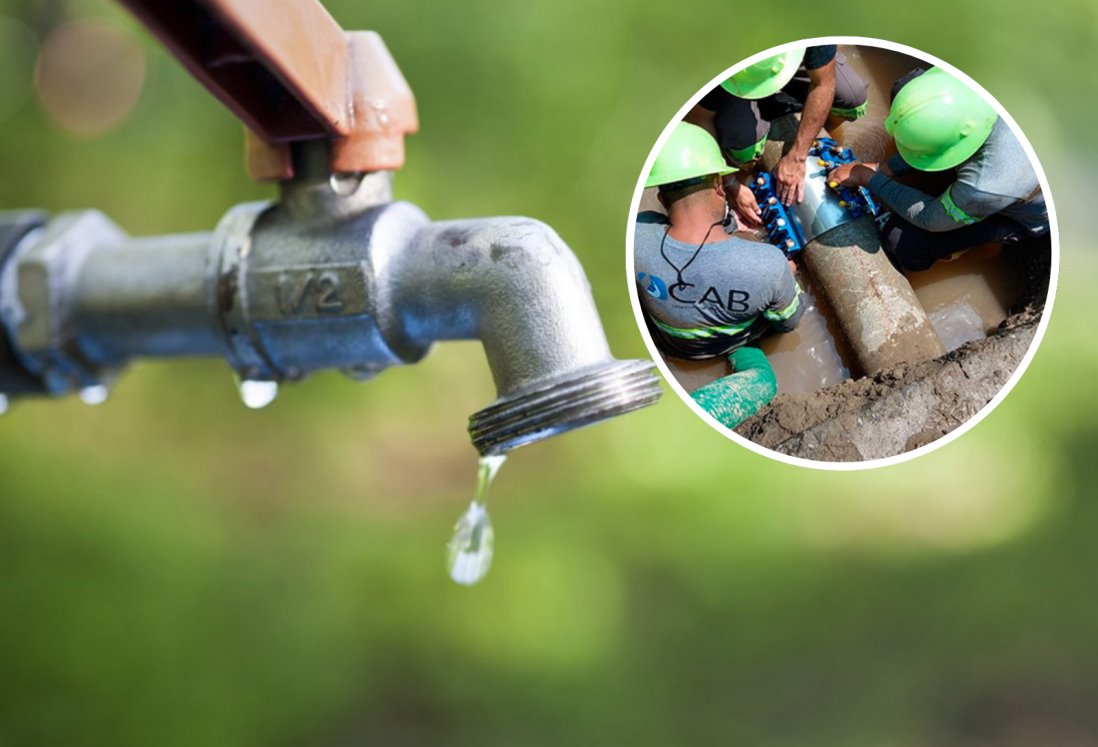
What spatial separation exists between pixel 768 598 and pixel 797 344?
870 millimetres

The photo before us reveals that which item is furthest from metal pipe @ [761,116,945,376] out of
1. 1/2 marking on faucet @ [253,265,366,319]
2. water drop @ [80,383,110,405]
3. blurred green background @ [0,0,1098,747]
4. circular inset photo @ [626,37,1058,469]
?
blurred green background @ [0,0,1098,747]

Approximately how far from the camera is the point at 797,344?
824 millimetres

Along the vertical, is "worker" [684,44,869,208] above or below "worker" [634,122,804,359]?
above

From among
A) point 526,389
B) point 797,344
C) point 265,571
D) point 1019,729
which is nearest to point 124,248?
point 526,389

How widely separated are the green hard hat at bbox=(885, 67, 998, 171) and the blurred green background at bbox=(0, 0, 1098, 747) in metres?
0.77

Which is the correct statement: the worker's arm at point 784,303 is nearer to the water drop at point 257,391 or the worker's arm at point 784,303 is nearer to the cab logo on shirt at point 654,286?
the cab logo on shirt at point 654,286

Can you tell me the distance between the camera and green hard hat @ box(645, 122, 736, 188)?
2.56 ft

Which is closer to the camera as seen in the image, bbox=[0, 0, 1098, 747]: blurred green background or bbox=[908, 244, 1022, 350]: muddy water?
bbox=[908, 244, 1022, 350]: muddy water

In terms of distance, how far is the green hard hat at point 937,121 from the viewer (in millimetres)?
766

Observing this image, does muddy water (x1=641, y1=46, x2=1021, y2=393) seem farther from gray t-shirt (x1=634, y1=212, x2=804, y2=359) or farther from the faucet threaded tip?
the faucet threaded tip

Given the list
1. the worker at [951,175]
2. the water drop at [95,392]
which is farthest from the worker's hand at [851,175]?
the water drop at [95,392]

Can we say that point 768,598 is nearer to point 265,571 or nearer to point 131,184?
point 265,571

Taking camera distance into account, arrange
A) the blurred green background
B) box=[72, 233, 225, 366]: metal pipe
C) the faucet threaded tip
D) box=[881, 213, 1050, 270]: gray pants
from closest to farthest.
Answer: the faucet threaded tip → box=[72, 233, 225, 366]: metal pipe → box=[881, 213, 1050, 270]: gray pants → the blurred green background

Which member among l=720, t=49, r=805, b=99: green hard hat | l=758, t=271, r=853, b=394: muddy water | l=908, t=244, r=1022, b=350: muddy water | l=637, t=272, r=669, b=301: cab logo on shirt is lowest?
l=758, t=271, r=853, b=394: muddy water
